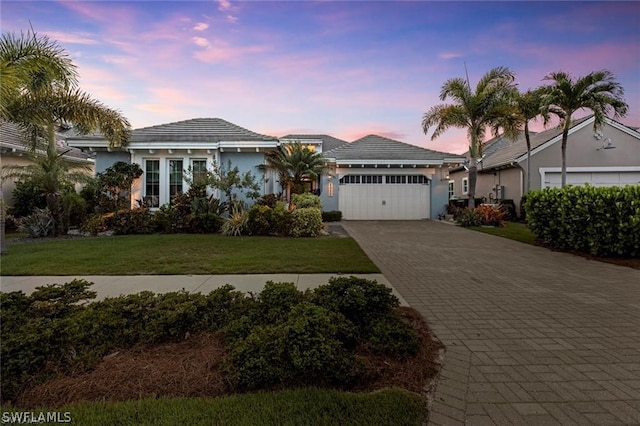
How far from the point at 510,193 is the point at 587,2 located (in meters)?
12.7

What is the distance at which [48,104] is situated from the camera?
10.1 m

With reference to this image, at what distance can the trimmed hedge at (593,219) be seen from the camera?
25.2ft

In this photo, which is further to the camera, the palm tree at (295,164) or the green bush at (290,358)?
the palm tree at (295,164)

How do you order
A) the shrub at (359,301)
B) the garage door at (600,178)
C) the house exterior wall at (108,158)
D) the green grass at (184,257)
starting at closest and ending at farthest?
the shrub at (359,301) < the green grass at (184,257) < the house exterior wall at (108,158) < the garage door at (600,178)

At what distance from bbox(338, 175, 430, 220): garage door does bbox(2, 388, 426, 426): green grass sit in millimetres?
16511

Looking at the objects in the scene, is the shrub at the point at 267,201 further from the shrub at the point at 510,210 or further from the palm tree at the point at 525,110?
the shrub at the point at 510,210

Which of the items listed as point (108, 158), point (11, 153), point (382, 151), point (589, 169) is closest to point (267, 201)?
point (108, 158)

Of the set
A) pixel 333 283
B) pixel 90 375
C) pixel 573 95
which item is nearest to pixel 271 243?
pixel 333 283

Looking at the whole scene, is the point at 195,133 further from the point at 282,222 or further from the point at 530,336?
the point at 530,336

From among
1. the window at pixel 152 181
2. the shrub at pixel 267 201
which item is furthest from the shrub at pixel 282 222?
the window at pixel 152 181

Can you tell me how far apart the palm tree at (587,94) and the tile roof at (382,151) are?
567 centimetres

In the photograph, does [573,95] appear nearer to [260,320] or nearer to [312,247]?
[312,247]

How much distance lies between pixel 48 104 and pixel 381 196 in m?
15.7

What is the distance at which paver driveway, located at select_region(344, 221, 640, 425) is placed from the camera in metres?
2.37
